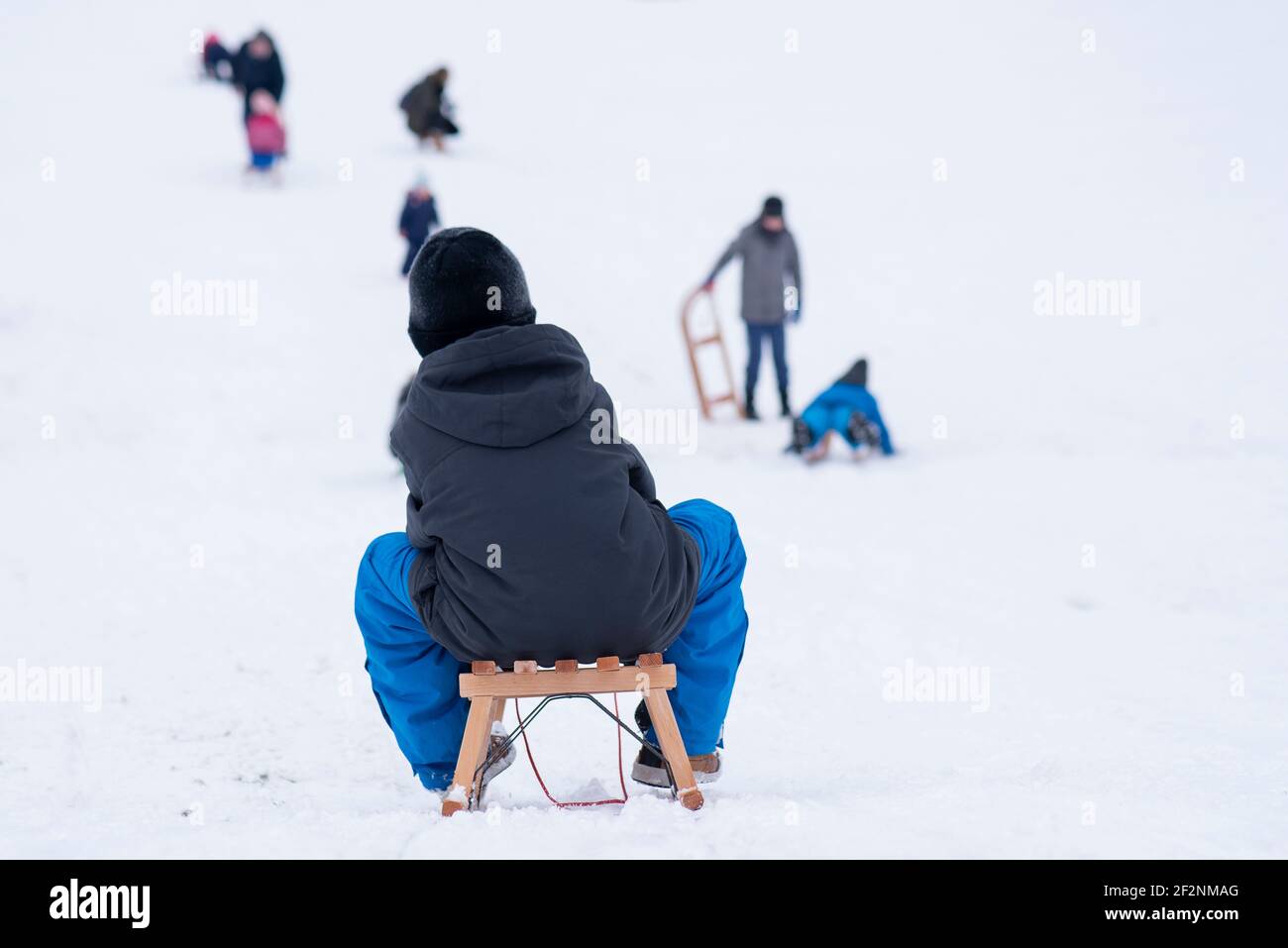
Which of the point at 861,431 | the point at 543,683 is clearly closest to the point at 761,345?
the point at 861,431

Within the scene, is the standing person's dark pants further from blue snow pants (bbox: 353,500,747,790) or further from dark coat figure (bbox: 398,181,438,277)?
blue snow pants (bbox: 353,500,747,790)

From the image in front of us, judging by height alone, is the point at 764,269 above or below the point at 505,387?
above

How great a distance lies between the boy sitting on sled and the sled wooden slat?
3 cm

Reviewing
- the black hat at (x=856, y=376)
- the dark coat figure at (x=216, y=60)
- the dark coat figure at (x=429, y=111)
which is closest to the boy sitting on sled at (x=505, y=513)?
the black hat at (x=856, y=376)

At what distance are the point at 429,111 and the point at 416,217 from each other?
411 cm

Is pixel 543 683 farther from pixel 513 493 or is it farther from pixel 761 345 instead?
pixel 761 345

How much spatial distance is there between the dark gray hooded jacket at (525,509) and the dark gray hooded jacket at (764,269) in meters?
5.43

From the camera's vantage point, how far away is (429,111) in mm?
12352

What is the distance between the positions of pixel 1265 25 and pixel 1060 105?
308 centimetres

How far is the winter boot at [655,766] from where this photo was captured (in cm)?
207

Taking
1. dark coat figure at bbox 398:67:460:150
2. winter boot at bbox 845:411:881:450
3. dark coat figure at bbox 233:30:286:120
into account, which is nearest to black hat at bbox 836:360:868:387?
winter boot at bbox 845:411:881:450

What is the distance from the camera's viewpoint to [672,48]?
1786 centimetres

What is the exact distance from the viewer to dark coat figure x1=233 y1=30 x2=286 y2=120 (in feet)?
35.6
